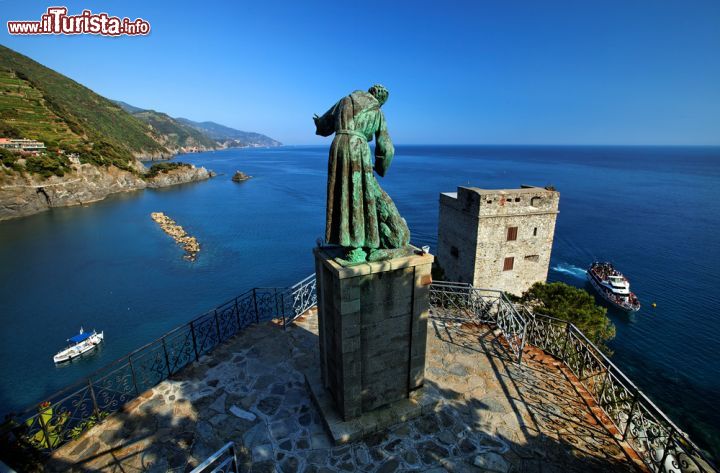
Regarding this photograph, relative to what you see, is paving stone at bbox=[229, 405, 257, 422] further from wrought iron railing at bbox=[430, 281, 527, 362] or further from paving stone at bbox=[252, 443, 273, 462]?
wrought iron railing at bbox=[430, 281, 527, 362]

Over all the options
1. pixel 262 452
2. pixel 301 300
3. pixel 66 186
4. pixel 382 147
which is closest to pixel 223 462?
pixel 262 452

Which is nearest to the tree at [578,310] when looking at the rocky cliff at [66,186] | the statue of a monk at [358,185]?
the statue of a monk at [358,185]

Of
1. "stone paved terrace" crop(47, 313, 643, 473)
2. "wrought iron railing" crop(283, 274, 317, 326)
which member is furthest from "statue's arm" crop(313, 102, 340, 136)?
"stone paved terrace" crop(47, 313, 643, 473)

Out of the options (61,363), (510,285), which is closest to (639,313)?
(510,285)

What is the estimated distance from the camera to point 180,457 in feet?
17.3

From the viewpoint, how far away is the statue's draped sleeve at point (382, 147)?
542 centimetres

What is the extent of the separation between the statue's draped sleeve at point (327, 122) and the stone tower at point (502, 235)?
19.7 metres

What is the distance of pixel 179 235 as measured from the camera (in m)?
40.4

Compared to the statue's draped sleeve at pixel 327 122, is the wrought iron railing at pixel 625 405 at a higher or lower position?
lower

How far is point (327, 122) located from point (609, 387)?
6.73 m

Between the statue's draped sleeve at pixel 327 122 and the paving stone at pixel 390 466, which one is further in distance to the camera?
the statue's draped sleeve at pixel 327 122

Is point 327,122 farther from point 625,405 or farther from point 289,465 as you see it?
point 625,405

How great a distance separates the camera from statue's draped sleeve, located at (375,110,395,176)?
17.8 ft

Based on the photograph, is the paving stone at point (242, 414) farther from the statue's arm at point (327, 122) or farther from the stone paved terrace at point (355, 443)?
the statue's arm at point (327, 122)
